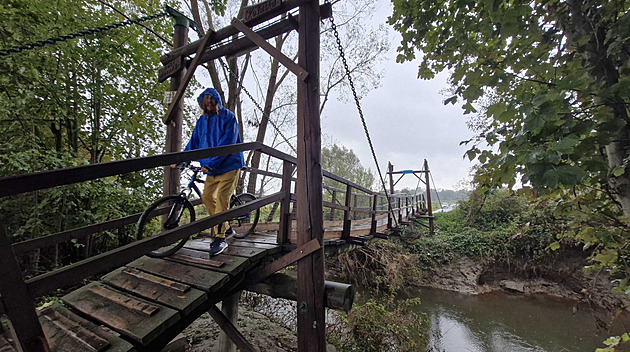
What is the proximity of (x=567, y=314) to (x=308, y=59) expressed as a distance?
350 inches

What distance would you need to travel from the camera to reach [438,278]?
8.16 m

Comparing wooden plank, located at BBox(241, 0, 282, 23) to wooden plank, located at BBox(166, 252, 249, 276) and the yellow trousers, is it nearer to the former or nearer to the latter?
the yellow trousers

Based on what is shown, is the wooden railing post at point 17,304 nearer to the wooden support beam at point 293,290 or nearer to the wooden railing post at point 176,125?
the wooden support beam at point 293,290

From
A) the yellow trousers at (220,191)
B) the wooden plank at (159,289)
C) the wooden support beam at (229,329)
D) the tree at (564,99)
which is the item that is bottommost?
the wooden support beam at (229,329)

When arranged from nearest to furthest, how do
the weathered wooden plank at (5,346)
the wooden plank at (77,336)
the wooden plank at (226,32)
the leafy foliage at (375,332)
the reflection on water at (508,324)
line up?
1. the wooden plank at (77,336)
2. the weathered wooden plank at (5,346)
3. the wooden plank at (226,32)
4. the leafy foliage at (375,332)
5. the reflection on water at (508,324)

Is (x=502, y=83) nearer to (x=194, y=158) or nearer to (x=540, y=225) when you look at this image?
Result: (x=194, y=158)

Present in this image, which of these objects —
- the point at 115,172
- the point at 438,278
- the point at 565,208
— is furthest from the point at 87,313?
the point at 438,278

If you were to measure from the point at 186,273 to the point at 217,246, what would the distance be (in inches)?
14.4

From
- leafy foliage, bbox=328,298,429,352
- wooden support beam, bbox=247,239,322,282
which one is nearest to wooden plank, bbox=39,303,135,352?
wooden support beam, bbox=247,239,322,282

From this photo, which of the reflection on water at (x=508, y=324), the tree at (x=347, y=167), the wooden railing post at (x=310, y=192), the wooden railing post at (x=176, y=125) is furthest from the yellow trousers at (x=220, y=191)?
the tree at (x=347, y=167)

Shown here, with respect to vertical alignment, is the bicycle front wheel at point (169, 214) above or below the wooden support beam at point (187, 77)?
below

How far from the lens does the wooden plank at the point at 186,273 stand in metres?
1.55

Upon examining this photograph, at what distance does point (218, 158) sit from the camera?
7.13 feet

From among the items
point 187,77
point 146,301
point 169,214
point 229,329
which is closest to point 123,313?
point 146,301
